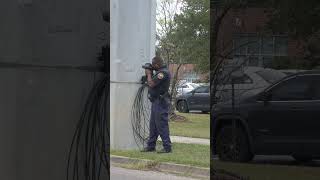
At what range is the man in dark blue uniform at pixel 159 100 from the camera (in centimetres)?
928

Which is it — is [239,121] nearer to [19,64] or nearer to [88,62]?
[88,62]

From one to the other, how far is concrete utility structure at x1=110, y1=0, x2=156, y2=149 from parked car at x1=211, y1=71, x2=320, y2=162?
6.87 meters

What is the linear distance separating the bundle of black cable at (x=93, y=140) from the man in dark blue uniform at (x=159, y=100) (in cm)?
593

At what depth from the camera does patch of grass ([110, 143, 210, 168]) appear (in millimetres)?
8727

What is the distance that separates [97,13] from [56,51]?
1.01 feet

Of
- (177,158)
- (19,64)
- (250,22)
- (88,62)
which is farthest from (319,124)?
(177,158)

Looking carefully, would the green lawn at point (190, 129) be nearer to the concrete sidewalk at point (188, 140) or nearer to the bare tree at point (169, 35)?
the concrete sidewalk at point (188, 140)

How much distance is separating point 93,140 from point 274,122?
43.3 inches

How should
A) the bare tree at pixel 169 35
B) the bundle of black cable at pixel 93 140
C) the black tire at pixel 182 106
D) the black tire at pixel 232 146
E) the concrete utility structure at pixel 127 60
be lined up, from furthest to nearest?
the black tire at pixel 182 106, the bare tree at pixel 169 35, the concrete utility structure at pixel 127 60, the bundle of black cable at pixel 93 140, the black tire at pixel 232 146

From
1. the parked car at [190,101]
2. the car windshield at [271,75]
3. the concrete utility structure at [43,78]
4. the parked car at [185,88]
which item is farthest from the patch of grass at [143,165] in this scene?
the parked car at [185,88]

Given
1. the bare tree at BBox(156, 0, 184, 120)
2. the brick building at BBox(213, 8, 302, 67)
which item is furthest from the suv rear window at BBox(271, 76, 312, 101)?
the bare tree at BBox(156, 0, 184, 120)

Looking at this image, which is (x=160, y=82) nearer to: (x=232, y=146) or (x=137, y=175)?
(x=137, y=175)

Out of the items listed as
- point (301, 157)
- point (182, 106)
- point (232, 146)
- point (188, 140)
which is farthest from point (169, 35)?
point (301, 157)

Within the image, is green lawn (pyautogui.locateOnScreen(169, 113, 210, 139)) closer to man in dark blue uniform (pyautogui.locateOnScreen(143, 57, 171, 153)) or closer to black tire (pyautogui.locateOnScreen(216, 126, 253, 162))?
man in dark blue uniform (pyautogui.locateOnScreen(143, 57, 171, 153))
